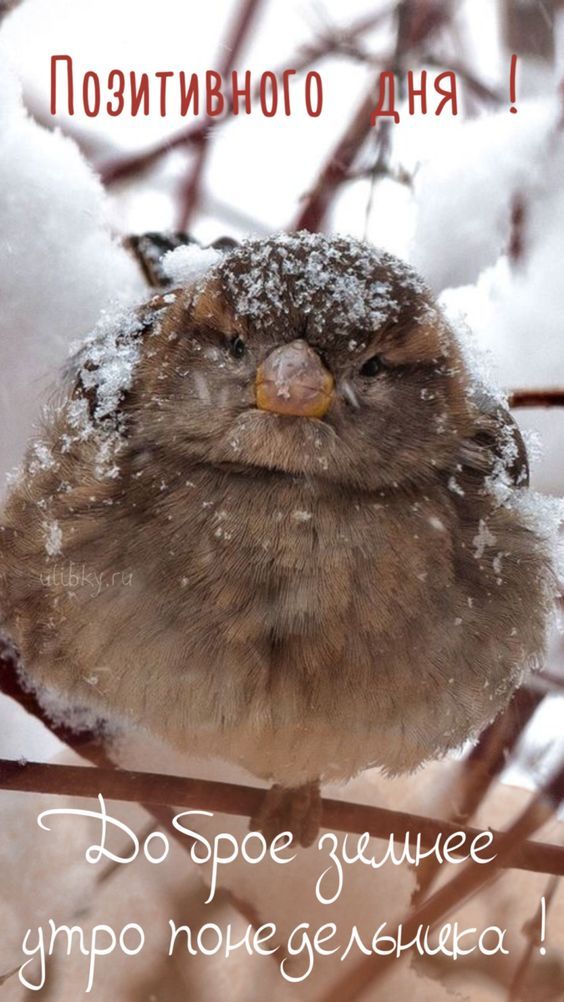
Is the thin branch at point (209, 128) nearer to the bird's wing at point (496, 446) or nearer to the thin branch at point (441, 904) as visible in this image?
the bird's wing at point (496, 446)

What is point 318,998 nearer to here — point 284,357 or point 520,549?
point 520,549

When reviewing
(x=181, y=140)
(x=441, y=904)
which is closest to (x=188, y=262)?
(x=181, y=140)

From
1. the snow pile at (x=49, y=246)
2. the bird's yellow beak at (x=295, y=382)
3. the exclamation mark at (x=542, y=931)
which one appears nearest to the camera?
the bird's yellow beak at (x=295, y=382)

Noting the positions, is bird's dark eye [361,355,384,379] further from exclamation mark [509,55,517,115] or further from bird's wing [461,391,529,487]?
exclamation mark [509,55,517,115]

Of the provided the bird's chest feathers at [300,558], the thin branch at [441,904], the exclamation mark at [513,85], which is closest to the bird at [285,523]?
the bird's chest feathers at [300,558]
